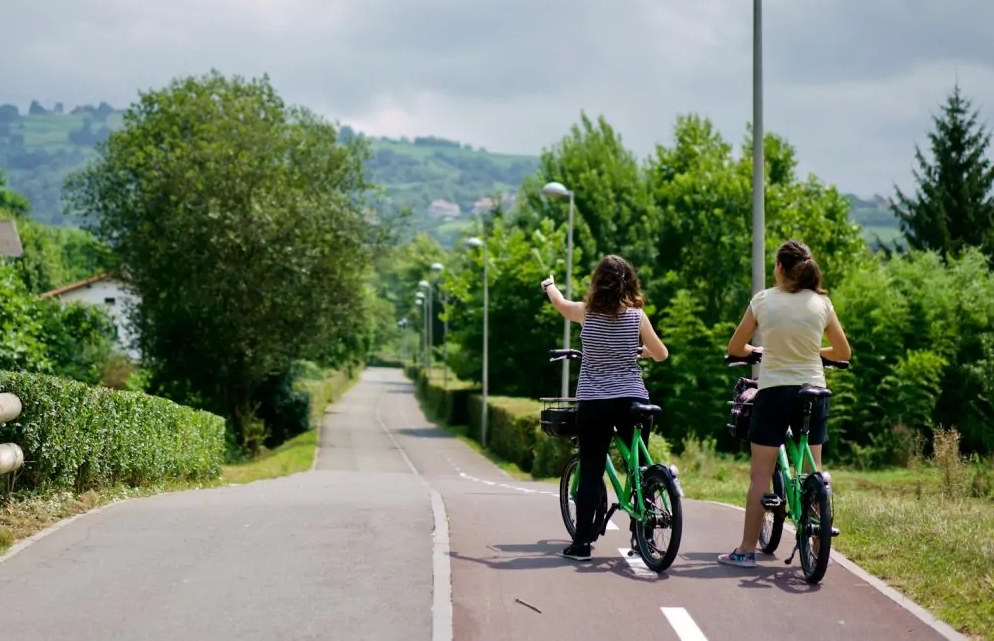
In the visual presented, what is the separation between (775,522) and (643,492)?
997 mm

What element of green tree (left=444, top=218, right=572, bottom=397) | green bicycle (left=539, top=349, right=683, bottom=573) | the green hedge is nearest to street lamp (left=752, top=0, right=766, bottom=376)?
the green hedge

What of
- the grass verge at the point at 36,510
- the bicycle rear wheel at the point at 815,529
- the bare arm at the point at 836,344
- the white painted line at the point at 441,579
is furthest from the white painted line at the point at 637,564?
the grass verge at the point at 36,510

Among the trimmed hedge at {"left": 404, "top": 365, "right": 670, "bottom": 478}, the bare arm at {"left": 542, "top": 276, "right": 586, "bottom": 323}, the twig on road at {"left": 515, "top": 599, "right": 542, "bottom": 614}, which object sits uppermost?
the bare arm at {"left": 542, "top": 276, "right": 586, "bottom": 323}

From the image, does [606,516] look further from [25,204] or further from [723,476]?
[25,204]

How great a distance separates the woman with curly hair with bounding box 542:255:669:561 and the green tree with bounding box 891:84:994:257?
175 ft

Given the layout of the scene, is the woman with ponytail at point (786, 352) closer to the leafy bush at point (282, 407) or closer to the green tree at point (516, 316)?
the green tree at point (516, 316)

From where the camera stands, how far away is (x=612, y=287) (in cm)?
804

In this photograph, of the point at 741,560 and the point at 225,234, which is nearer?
the point at 741,560

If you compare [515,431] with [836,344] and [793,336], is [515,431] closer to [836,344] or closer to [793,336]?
[836,344]

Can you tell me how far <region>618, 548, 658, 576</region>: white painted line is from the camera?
25.3 ft

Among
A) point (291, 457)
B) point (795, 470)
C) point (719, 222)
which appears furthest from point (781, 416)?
point (719, 222)

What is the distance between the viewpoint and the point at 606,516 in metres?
8.34

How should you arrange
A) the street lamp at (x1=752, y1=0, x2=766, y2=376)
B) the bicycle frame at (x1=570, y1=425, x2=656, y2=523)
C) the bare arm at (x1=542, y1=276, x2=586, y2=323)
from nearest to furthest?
1. the bicycle frame at (x1=570, y1=425, x2=656, y2=523)
2. the bare arm at (x1=542, y1=276, x2=586, y2=323)
3. the street lamp at (x1=752, y1=0, x2=766, y2=376)

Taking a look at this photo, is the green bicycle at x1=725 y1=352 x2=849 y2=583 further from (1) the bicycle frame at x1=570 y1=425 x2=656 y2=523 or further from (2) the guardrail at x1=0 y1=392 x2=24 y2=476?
(2) the guardrail at x1=0 y1=392 x2=24 y2=476
